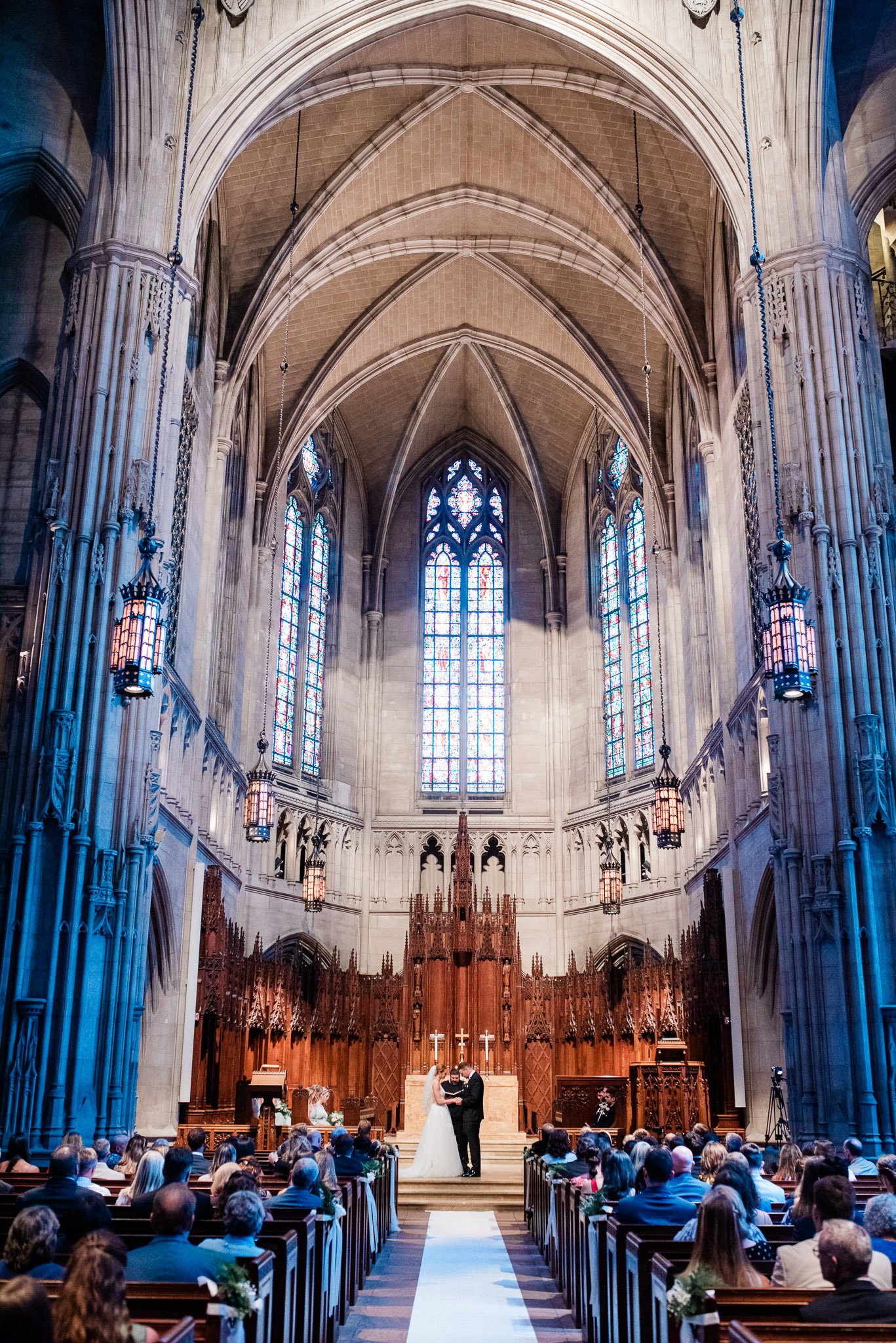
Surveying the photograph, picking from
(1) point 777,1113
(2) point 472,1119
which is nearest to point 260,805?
(2) point 472,1119

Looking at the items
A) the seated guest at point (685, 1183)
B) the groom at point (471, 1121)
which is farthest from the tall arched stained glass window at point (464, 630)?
the seated guest at point (685, 1183)

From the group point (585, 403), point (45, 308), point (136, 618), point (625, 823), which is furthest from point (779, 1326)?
point (585, 403)

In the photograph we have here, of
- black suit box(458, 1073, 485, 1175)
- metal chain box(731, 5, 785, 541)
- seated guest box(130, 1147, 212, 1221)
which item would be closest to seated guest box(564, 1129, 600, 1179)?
seated guest box(130, 1147, 212, 1221)

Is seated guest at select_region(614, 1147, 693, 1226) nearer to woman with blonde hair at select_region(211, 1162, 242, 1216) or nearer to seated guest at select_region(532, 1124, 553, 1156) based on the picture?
woman with blonde hair at select_region(211, 1162, 242, 1216)

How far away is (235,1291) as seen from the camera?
4.78 meters

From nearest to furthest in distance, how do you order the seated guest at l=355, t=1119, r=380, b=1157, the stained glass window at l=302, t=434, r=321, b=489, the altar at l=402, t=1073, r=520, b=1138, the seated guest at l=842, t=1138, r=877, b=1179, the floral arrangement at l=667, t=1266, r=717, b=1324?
the floral arrangement at l=667, t=1266, r=717, b=1324 → the seated guest at l=842, t=1138, r=877, b=1179 → the seated guest at l=355, t=1119, r=380, b=1157 → the altar at l=402, t=1073, r=520, b=1138 → the stained glass window at l=302, t=434, r=321, b=489

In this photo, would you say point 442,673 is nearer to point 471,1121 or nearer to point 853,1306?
point 471,1121

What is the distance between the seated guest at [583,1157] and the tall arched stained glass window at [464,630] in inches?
738

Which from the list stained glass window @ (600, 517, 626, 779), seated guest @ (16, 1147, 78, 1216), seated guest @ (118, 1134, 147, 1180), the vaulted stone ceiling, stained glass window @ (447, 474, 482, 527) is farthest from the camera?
stained glass window @ (447, 474, 482, 527)

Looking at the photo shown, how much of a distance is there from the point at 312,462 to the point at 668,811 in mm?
13975

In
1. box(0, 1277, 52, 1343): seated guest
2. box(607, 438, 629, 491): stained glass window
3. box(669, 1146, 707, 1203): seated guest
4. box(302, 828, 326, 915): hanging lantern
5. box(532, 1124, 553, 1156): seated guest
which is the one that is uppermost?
box(607, 438, 629, 491): stained glass window

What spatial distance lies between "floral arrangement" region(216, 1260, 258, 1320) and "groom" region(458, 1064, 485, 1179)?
1296 centimetres

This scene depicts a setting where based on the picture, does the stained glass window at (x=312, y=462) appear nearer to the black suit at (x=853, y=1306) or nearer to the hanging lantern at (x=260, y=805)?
the hanging lantern at (x=260, y=805)

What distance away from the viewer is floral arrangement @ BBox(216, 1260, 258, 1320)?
4770 mm
